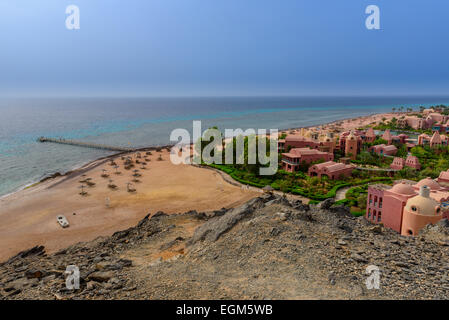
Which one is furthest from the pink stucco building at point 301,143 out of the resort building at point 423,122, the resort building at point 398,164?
the resort building at point 423,122

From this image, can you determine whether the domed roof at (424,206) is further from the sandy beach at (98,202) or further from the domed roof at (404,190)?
the sandy beach at (98,202)

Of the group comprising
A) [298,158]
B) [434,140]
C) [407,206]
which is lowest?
[298,158]

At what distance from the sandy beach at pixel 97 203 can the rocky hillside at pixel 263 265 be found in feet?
29.2

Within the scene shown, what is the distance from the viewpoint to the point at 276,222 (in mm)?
16656

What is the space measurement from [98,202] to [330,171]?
3259 centimetres

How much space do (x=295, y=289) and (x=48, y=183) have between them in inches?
1881

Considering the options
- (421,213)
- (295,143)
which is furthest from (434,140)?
(421,213)

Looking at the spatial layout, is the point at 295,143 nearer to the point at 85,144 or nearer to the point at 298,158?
the point at 298,158

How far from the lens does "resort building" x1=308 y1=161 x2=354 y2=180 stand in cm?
4381

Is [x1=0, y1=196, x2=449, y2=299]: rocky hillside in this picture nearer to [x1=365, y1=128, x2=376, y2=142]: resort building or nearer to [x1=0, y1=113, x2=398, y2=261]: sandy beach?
[x1=0, y1=113, x2=398, y2=261]: sandy beach

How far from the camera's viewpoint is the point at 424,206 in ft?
66.9

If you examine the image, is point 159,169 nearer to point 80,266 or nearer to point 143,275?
point 80,266
